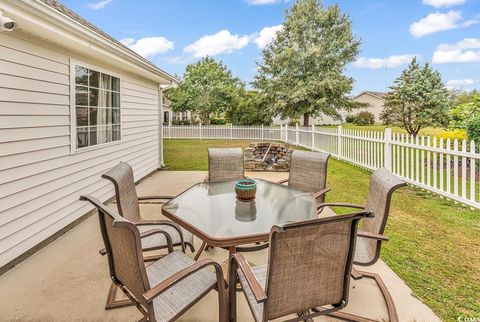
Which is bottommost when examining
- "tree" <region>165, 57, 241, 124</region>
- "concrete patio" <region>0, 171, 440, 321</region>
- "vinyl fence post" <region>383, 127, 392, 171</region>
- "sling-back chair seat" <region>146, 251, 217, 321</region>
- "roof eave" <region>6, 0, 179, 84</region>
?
"concrete patio" <region>0, 171, 440, 321</region>

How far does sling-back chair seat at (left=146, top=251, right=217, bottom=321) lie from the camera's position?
5.68ft

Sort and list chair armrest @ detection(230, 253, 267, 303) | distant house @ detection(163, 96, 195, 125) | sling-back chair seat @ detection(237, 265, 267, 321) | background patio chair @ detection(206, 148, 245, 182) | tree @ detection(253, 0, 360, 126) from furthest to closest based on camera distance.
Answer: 1. distant house @ detection(163, 96, 195, 125)
2. tree @ detection(253, 0, 360, 126)
3. background patio chair @ detection(206, 148, 245, 182)
4. sling-back chair seat @ detection(237, 265, 267, 321)
5. chair armrest @ detection(230, 253, 267, 303)

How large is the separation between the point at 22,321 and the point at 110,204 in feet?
10.7

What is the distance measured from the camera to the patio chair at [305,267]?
4.87 ft

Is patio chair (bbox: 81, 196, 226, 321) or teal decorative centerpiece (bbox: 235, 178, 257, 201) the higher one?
teal decorative centerpiece (bbox: 235, 178, 257, 201)

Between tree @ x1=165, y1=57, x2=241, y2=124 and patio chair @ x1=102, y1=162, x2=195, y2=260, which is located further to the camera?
tree @ x1=165, y1=57, x2=241, y2=124

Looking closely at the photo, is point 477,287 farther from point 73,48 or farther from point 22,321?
point 73,48

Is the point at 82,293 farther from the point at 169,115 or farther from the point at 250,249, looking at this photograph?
the point at 169,115

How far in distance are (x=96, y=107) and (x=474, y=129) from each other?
803cm

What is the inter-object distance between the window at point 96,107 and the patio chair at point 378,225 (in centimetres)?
414

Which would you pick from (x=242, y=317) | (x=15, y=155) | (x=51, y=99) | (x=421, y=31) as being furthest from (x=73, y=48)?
(x=421, y=31)

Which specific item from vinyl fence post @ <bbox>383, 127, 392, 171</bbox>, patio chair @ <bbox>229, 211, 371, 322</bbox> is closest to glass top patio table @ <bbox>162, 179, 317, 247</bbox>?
patio chair @ <bbox>229, 211, 371, 322</bbox>

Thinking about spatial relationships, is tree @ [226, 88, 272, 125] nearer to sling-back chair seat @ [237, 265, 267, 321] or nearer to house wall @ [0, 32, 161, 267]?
house wall @ [0, 32, 161, 267]

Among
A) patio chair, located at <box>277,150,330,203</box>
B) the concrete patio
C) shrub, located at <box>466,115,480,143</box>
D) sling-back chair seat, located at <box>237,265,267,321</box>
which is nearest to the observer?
sling-back chair seat, located at <box>237,265,267,321</box>
